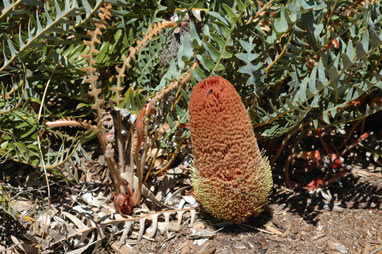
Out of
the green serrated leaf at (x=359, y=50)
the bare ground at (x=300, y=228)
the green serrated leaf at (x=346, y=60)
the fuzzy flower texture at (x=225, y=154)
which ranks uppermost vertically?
the green serrated leaf at (x=359, y=50)

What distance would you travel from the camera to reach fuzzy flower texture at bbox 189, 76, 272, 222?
1.51 meters

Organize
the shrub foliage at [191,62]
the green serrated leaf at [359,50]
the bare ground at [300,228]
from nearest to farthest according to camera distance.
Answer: the green serrated leaf at [359,50] → the shrub foliage at [191,62] → the bare ground at [300,228]

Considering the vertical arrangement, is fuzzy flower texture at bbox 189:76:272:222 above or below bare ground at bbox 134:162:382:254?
above

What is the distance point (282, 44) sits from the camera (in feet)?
6.11

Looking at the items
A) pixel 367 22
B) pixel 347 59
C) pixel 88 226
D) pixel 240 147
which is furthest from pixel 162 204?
pixel 367 22

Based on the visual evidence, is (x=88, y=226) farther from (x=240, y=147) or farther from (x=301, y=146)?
(x=301, y=146)

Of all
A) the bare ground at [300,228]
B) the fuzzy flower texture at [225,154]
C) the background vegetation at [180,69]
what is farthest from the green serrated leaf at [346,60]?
the bare ground at [300,228]

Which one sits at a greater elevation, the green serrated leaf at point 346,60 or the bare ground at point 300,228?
the green serrated leaf at point 346,60

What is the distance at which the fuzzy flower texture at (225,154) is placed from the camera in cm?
151

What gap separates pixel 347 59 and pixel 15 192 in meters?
1.35

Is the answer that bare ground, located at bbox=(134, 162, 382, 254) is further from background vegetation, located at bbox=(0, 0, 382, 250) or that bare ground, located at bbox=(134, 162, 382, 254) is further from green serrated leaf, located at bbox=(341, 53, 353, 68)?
green serrated leaf, located at bbox=(341, 53, 353, 68)

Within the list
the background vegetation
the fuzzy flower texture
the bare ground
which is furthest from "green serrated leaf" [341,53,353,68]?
the bare ground

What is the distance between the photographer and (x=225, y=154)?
157 centimetres

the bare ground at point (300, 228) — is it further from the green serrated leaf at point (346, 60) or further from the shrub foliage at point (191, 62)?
the green serrated leaf at point (346, 60)
